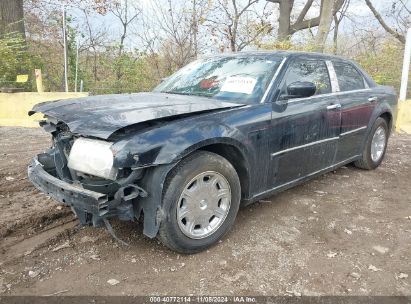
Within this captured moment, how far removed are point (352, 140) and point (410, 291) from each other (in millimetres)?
2460

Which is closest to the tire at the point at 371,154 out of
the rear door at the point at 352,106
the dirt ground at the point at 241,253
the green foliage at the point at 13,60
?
the rear door at the point at 352,106

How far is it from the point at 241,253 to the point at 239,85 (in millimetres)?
1626

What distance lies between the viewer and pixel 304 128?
3984 mm

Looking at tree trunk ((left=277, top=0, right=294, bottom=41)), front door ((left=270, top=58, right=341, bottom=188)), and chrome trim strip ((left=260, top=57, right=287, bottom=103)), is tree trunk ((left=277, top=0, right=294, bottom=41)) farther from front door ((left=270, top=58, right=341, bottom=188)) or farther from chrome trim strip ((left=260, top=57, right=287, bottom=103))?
chrome trim strip ((left=260, top=57, right=287, bottom=103))

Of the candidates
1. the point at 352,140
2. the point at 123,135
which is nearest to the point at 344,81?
the point at 352,140

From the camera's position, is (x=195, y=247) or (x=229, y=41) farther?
(x=229, y=41)

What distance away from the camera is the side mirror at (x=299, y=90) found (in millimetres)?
3709

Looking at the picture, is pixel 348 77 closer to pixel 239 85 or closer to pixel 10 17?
pixel 239 85

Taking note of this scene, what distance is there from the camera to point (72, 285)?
2.78 m

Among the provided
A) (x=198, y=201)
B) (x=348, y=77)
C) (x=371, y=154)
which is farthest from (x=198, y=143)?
(x=371, y=154)

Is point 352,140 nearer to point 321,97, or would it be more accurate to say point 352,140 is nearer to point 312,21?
point 321,97

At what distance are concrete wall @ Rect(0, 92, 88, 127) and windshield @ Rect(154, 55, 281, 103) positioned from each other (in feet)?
17.8

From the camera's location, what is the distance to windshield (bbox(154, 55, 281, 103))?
3.77 meters

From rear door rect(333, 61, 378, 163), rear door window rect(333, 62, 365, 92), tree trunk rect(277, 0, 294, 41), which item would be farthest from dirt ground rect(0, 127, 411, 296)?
tree trunk rect(277, 0, 294, 41)
